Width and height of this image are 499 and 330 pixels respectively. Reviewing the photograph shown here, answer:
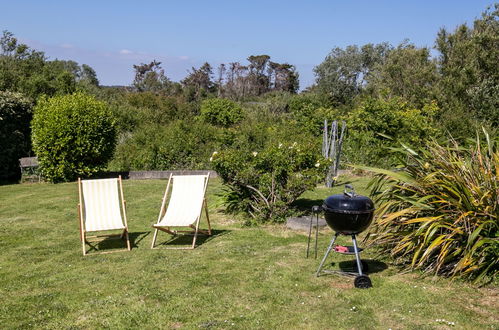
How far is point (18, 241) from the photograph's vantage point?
22.2 feet

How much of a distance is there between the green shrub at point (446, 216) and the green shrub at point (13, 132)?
461 inches

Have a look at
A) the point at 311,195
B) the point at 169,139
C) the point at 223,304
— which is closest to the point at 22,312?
the point at 223,304

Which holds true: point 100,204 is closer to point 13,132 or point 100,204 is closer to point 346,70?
point 13,132

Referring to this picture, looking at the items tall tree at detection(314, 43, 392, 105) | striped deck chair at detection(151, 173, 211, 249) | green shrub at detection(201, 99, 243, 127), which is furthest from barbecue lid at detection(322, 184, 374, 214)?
tall tree at detection(314, 43, 392, 105)

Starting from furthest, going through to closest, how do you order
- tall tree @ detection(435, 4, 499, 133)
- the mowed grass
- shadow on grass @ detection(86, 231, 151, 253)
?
tall tree @ detection(435, 4, 499, 133), shadow on grass @ detection(86, 231, 151, 253), the mowed grass

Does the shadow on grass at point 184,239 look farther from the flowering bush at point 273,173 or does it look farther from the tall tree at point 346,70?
the tall tree at point 346,70

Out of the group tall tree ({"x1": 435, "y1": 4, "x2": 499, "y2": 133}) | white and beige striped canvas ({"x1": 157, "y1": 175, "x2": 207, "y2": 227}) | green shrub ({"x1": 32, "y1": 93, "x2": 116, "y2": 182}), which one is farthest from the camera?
tall tree ({"x1": 435, "y1": 4, "x2": 499, "y2": 133})

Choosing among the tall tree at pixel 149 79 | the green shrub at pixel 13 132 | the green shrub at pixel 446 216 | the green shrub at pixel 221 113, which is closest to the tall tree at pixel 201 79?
the tall tree at pixel 149 79

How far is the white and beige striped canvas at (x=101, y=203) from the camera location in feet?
21.5

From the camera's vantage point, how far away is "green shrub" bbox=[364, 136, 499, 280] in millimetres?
4680

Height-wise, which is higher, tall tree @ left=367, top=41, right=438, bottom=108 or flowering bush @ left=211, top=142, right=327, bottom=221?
tall tree @ left=367, top=41, right=438, bottom=108

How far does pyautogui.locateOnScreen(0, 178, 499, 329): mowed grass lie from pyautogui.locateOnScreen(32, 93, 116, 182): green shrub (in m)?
5.57

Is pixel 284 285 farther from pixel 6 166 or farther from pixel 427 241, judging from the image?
pixel 6 166

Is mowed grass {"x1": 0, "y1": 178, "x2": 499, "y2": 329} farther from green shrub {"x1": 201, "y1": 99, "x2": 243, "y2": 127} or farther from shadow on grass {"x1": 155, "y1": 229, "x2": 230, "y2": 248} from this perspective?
green shrub {"x1": 201, "y1": 99, "x2": 243, "y2": 127}
